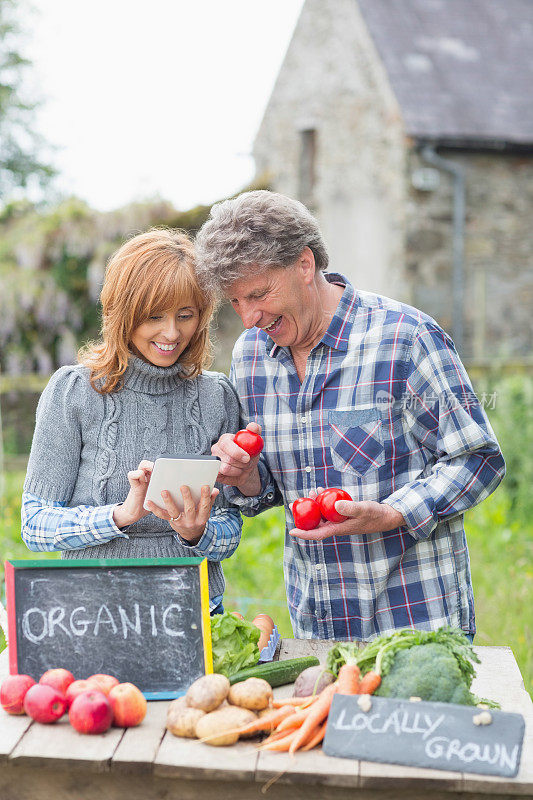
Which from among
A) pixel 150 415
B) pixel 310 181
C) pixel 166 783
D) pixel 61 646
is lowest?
pixel 166 783

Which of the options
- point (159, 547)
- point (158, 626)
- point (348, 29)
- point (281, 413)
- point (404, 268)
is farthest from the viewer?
point (348, 29)

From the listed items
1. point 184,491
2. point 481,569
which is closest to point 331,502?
point 184,491

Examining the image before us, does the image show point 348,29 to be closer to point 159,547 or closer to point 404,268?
point 404,268

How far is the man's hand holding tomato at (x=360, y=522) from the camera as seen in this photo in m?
2.53

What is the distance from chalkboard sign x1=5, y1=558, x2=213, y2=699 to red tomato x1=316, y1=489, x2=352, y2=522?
1.56 ft

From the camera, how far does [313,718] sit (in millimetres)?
1948

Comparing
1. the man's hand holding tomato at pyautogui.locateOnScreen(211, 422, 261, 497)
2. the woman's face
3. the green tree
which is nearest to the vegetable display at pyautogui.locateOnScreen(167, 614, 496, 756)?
the man's hand holding tomato at pyautogui.locateOnScreen(211, 422, 261, 497)

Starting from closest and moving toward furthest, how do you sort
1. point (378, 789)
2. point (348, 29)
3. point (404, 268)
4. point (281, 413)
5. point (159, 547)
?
point (378, 789), point (159, 547), point (281, 413), point (404, 268), point (348, 29)

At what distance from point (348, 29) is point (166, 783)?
14.3m

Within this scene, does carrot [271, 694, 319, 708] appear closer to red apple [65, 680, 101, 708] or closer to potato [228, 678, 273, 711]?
potato [228, 678, 273, 711]

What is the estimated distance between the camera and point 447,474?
270 centimetres

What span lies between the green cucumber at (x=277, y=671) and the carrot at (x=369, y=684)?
12.8 inches

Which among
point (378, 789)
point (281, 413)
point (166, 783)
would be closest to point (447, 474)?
point (281, 413)

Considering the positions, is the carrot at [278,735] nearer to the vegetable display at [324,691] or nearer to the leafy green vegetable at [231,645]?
the vegetable display at [324,691]
